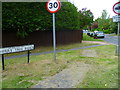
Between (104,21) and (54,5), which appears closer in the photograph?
(54,5)

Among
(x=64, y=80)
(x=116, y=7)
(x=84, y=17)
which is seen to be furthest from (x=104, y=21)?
(x=64, y=80)

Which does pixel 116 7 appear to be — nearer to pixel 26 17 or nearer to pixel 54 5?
pixel 54 5

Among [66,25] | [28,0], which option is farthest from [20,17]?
[66,25]

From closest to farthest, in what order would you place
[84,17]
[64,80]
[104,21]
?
1. [64,80]
2. [84,17]
3. [104,21]

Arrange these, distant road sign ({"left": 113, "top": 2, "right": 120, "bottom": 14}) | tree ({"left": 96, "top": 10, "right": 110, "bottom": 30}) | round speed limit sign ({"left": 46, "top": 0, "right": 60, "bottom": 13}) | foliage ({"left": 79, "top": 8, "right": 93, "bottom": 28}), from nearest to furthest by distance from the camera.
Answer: round speed limit sign ({"left": 46, "top": 0, "right": 60, "bottom": 13}), distant road sign ({"left": 113, "top": 2, "right": 120, "bottom": 14}), foliage ({"left": 79, "top": 8, "right": 93, "bottom": 28}), tree ({"left": 96, "top": 10, "right": 110, "bottom": 30})

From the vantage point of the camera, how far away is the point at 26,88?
3.44 meters

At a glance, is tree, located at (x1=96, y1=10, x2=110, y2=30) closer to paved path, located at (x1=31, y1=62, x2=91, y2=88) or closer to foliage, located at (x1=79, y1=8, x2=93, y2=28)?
foliage, located at (x1=79, y1=8, x2=93, y2=28)

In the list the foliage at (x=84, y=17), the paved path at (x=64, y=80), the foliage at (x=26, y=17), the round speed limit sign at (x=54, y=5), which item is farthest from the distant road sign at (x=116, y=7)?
the foliage at (x=84, y=17)

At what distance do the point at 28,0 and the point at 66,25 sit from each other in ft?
13.6

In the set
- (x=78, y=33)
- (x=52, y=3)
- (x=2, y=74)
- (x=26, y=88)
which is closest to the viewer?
(x=26, y=88)

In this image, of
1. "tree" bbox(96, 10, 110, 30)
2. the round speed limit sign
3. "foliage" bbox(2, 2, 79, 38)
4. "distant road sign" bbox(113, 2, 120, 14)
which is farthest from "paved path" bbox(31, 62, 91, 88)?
"tree" bbox(96, 10, 110, 30)

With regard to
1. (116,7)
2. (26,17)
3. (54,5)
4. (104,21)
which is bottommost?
(26,17)

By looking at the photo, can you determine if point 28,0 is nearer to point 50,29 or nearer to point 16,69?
point 50,29

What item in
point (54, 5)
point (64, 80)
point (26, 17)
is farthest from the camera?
point (26, 17)
